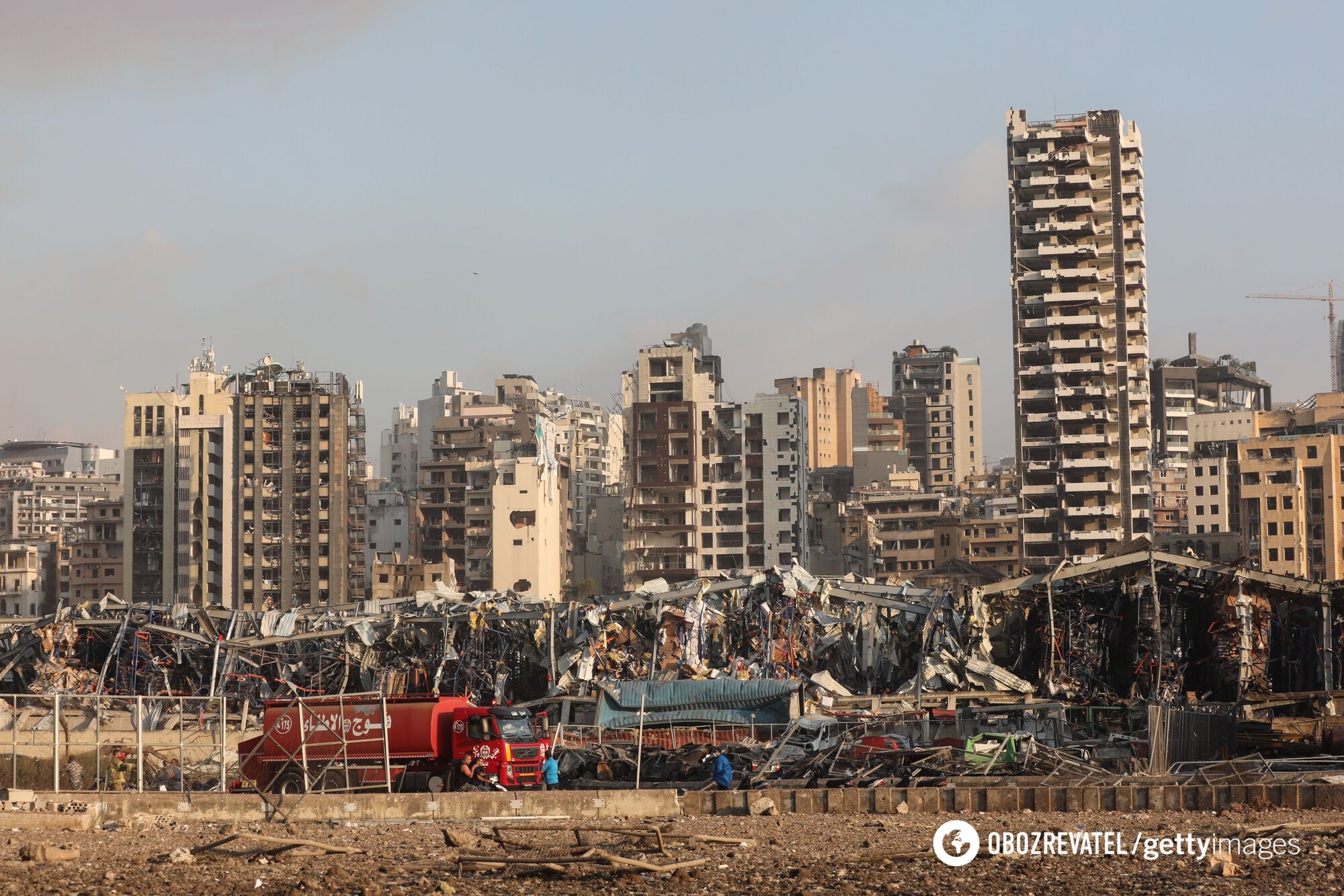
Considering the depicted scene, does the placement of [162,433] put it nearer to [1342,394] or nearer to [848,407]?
[848,407]

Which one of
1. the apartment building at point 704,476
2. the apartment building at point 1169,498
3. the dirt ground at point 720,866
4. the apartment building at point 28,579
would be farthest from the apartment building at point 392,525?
the dirt ground at point 720,866

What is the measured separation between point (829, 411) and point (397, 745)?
129 meters

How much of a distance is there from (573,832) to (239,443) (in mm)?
92186

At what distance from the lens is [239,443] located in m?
111

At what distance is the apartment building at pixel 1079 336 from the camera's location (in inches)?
3989

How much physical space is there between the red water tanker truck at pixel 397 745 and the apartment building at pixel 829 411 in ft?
402

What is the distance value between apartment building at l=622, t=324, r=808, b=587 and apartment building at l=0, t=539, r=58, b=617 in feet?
163

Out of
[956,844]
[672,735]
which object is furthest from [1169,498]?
[956,844]

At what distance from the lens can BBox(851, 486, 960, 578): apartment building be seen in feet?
402

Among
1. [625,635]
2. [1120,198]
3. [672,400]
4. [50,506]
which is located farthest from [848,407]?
[625,635]

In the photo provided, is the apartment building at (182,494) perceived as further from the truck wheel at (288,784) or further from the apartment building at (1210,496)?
the truck wheel at (288,784)

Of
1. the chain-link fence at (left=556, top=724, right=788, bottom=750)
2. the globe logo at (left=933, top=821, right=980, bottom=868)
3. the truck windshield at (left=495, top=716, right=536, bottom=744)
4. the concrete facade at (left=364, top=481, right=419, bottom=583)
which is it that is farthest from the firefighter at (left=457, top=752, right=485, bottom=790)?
the concrete facade at (left=364, top=481, right=419, bottom=583)

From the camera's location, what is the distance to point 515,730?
93.5 ft

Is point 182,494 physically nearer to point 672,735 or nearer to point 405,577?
point 405,577
